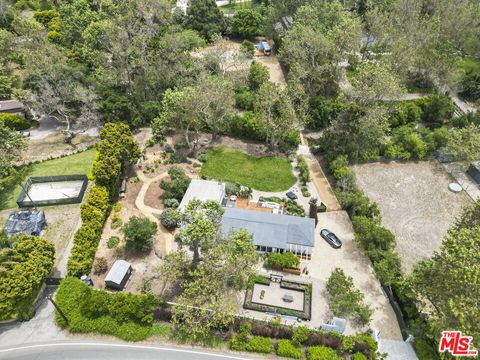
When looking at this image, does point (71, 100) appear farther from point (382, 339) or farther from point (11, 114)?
point (382, 339)

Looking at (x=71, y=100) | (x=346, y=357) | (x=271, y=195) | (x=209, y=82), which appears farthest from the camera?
(x=71, y=100)

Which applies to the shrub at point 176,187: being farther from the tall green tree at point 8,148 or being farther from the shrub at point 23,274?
the tall green tree at point 8,148

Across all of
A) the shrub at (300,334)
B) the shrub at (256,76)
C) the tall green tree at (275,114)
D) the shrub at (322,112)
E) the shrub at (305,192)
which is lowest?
the shrub at (300,334)

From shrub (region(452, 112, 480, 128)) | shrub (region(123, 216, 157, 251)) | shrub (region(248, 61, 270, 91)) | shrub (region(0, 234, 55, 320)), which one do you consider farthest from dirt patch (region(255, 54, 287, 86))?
shrub (region(0, 234, 55, 320))

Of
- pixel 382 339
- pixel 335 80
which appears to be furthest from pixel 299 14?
pixel 382 339

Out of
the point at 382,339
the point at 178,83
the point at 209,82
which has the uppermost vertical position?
the point at 178,83

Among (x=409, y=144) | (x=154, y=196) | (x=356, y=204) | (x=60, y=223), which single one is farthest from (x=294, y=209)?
(x=60, y=223)

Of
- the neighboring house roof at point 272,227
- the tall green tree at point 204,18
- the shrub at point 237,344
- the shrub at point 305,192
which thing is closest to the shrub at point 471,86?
the shrub at point 305,192
